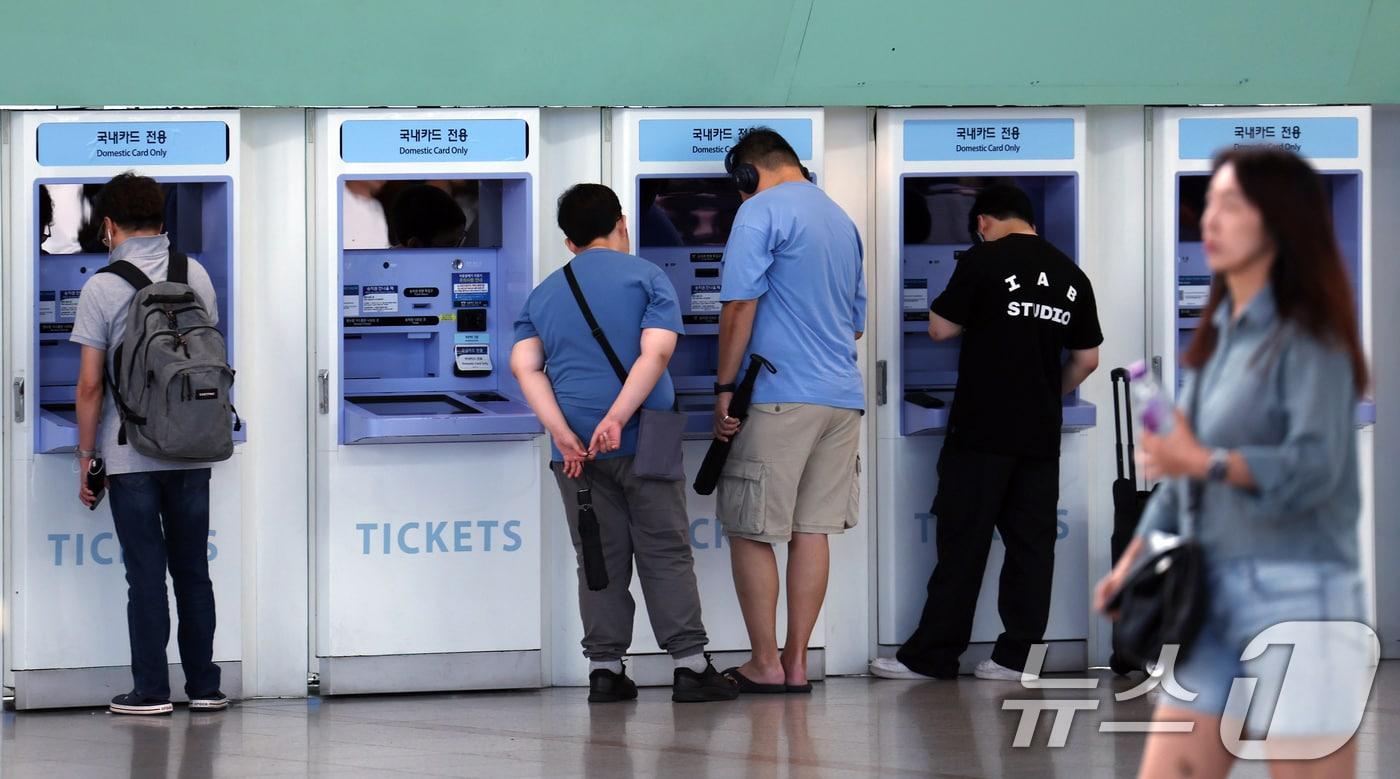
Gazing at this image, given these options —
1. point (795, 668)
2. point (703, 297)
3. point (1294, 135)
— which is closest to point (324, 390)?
point (703, 297)

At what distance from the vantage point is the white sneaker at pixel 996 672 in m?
5.42

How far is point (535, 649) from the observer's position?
17.5ft

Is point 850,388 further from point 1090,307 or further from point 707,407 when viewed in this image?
point 1090,307

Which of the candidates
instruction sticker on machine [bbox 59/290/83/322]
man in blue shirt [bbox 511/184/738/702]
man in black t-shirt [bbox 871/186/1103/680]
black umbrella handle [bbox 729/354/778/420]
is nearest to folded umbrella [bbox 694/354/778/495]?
black umbrella handle [bbox 729/354/778/420]

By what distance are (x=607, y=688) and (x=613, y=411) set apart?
0.88 metres

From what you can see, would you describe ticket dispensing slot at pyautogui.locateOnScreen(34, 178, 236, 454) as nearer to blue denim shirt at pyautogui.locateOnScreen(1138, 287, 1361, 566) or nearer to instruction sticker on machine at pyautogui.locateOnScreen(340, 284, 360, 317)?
instruction sticker on machine at pyautogui.locateOnScreen(340, 284, 360, 317)

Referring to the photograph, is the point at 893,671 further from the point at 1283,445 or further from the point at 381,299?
the point at 1283,445

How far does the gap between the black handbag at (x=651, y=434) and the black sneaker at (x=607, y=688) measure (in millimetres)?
635

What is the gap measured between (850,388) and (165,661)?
219 cm

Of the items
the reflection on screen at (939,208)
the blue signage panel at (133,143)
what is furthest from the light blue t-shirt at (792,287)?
the blue signage panel at (133,143)

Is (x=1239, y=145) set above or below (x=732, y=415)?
above

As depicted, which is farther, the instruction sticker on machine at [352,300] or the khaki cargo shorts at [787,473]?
the instruction sticker on machine at [352,300]

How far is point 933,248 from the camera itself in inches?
223

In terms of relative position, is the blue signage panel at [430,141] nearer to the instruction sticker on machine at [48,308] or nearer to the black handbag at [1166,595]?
the instruction sticker on machine at [48,308]
